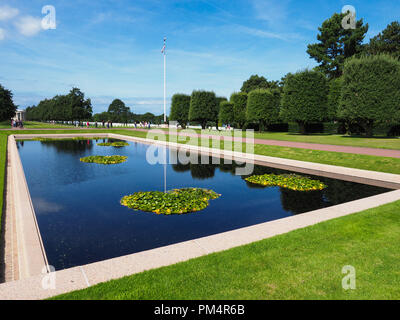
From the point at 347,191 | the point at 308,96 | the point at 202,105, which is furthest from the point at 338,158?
the point at 202,105

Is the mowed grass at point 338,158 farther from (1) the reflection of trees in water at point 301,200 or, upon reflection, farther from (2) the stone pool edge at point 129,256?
(2) the stone pool edge at point 129,256

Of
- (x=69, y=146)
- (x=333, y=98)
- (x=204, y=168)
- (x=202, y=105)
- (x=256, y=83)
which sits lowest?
(x=204, y=168)

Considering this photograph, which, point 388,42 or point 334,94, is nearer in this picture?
point 334,94

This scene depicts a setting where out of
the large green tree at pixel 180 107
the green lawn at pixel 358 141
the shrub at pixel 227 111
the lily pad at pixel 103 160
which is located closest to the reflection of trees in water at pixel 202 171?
the lily pad at pixel 103 160

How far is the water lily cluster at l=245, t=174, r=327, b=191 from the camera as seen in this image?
11148 millimetres

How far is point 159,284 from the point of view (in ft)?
12.9

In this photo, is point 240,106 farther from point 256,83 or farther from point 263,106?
point 256,83

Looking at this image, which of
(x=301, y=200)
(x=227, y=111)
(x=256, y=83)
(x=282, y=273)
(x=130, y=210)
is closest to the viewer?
(x=282, y=273)

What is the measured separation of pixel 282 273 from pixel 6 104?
70029 millimetres

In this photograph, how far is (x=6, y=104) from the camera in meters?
57.6

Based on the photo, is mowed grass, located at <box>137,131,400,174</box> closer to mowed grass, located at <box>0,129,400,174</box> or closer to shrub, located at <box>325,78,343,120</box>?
mowed grass, located at <box>0,129,400,174</box>

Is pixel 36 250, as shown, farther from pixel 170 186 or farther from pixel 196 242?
pixel 170 186

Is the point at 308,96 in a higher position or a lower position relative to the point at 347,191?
higher

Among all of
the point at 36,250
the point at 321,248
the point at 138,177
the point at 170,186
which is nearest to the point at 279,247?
the point at 321,248
